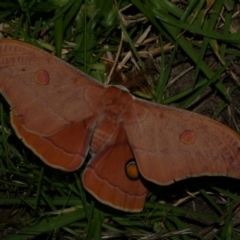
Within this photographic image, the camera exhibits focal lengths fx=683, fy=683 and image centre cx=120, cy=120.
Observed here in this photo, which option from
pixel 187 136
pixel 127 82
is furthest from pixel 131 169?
pixel 127 82

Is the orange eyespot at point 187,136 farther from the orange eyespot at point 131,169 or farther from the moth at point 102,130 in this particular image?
the orange eyespot at point 131,169

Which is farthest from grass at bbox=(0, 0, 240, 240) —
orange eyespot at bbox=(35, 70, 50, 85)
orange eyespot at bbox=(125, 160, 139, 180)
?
orange eyespot at bbox=(35, 70, 50, 85)

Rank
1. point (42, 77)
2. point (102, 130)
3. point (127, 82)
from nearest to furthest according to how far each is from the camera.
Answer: point (42, 77), point (102, 130), point (127, 82)

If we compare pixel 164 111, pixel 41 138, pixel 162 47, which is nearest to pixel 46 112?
pixel 41 138

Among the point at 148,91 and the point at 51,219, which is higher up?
the point at 148,91

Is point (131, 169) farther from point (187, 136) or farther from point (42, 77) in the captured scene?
point (42, 77)

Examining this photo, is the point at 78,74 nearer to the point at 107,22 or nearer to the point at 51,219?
the point at 107,22
